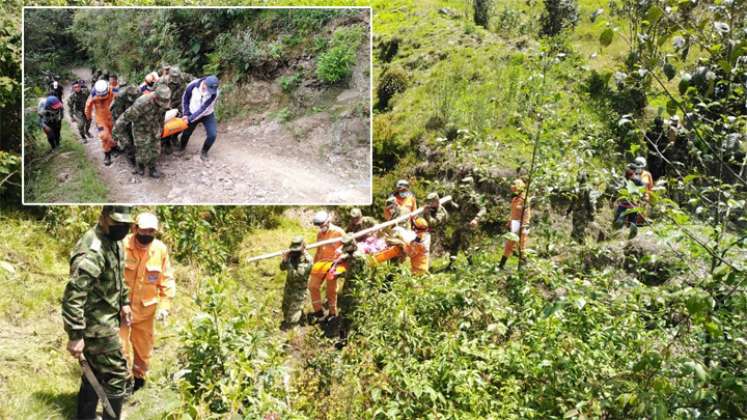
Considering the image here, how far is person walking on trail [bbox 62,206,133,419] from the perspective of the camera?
14.0 feet

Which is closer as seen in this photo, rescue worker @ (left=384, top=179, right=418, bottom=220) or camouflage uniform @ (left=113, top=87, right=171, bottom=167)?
camouflage uniform @ (left=113, top=87, right=171, bottom=167)

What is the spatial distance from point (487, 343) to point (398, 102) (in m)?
7.85

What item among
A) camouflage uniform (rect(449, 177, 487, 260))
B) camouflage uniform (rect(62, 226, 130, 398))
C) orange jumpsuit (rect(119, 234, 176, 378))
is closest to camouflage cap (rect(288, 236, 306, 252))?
orange jumpsuit (rect(119, 234, 176, 378))

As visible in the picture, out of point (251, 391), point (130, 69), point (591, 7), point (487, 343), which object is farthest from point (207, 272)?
point (591, 7)

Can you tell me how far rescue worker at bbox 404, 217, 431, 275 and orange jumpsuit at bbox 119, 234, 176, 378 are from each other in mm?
3098

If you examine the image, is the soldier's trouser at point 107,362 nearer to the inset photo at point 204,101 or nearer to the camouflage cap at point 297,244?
the inset photo at point 204,101

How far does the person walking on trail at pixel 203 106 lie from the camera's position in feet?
18.2

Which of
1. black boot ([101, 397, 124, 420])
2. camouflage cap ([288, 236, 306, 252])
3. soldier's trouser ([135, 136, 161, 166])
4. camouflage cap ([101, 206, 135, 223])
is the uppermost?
soldier's trouser ([135, 136, 161, 166])

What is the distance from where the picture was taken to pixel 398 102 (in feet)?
40.2

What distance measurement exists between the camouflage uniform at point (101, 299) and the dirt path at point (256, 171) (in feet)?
3.50

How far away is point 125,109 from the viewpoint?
224 inches

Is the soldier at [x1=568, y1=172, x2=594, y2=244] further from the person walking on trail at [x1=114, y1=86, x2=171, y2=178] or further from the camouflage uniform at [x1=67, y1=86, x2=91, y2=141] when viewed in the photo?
the camouflage uniform at [x1=67, y1=86, x2=91, y2=141]

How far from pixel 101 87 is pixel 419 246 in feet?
12.8

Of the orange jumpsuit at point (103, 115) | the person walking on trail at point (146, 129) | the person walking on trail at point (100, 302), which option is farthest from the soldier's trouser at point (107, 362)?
the orange jumpsuit at point (103, 115)
